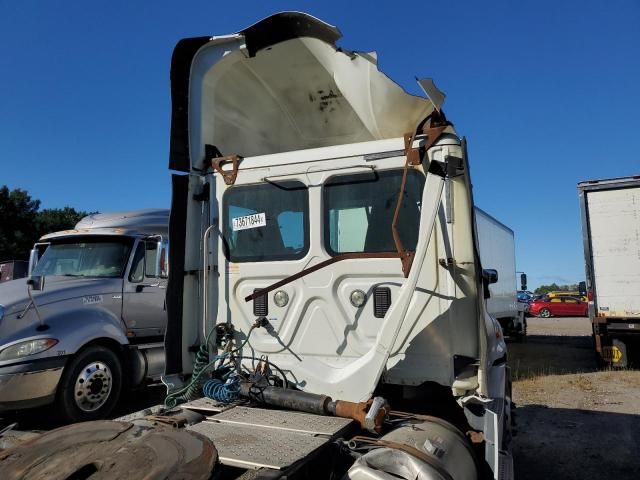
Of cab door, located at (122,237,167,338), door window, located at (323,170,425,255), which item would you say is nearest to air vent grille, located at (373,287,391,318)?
door window, located at (323,170,425,255)

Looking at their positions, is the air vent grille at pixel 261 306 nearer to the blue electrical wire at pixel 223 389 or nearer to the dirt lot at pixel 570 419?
the blue electrical wire at pixel 223 389

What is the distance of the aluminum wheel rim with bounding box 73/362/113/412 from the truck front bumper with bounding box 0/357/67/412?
1.22ft

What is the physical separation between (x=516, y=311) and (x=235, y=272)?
51.6ft

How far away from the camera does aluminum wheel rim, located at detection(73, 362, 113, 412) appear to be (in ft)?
22.4

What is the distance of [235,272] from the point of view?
3979 mm

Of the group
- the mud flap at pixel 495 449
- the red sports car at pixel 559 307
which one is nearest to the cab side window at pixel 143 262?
the mud flap at pixel 495 449

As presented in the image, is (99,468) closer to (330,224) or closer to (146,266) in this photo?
(330,224)

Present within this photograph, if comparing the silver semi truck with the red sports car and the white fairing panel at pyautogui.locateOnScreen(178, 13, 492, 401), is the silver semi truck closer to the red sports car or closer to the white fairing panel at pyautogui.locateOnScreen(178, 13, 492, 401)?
the white fairing panel at pyautogui.locateOnScreen(178, 13, 492, 401)

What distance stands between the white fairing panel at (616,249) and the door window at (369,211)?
9529mm

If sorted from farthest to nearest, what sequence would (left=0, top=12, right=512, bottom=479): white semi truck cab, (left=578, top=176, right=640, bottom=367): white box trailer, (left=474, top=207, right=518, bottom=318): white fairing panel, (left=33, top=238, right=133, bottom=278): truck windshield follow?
(left=474, top=207, right=518, bottom=318): white fairing panel < (left=578, top=176, right=640, bottom=367): white box trailer < (left=33, top=238, right=133, bottom=278): truck windshield < (left=0, top=12, right=512, bottom=479): white semi truck cab

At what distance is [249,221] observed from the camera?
3.94 m

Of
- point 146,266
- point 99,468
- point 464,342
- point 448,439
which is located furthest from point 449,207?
point 146,266

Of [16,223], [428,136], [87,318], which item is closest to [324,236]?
[428,136]

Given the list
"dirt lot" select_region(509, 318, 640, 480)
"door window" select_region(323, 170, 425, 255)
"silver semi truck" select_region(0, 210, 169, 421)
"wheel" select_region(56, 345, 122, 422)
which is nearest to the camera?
"door window" select_region(323, 170, 425, 255)
